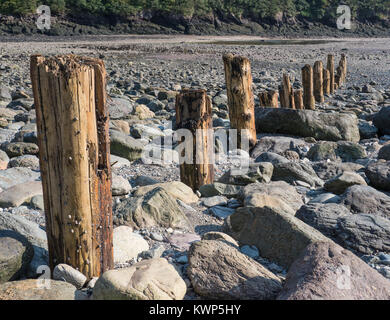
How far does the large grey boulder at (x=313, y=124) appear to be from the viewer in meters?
8.60

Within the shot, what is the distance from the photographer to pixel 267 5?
197 feet

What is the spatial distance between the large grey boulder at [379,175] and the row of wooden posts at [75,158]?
366 cm

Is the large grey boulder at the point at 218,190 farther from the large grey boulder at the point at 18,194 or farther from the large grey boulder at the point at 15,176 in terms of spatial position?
the large grey boulder at the point at 15,176

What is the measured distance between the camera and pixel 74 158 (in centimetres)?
313

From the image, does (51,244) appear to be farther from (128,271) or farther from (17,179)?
(17,179)

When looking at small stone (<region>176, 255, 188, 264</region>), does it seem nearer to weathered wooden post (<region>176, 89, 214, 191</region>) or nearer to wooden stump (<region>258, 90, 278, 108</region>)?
weathered wooden post (<region>176, 89, 214, 191</region>)

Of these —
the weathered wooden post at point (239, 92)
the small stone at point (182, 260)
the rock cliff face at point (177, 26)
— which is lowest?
the small stone at point (182, 260)

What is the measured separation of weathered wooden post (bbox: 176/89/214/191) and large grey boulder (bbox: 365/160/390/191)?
2003 millimetres

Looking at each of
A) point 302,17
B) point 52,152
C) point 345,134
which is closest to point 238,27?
point 302,17

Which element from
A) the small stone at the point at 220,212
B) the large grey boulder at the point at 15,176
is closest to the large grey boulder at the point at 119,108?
the large grey boulder at the point at 15,176

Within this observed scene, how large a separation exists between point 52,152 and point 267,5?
61228mm

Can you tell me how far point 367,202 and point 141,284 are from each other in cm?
286

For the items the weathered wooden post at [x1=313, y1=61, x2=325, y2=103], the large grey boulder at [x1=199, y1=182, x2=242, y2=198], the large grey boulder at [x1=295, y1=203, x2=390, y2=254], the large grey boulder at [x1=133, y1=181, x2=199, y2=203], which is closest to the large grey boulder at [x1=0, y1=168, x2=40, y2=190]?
the large grey boulder at [x1=133, y1=181, x2=199, y2=203]

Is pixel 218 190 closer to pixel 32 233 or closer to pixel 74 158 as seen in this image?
pixel 32 233
